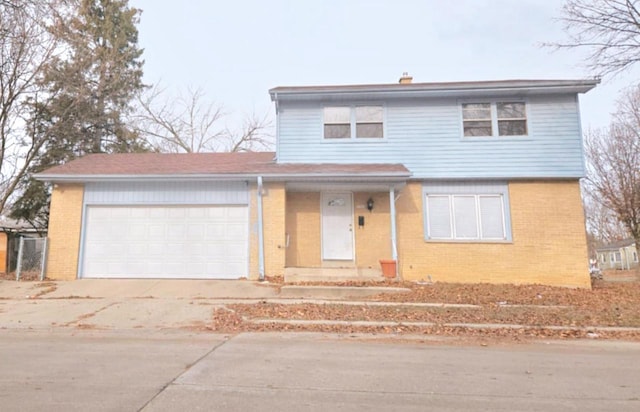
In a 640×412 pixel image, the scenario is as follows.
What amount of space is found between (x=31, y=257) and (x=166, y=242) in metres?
4.38

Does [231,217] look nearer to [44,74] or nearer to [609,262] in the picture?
[44,74]

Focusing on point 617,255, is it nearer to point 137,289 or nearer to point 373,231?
point 373,231

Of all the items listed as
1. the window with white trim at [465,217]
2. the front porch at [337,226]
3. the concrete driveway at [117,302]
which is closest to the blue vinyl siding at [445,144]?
the window with white trim at [465,217]

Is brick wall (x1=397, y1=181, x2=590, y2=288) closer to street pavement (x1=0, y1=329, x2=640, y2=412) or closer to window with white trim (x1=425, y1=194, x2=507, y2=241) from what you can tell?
window with white trim (x1=425, y1=194, x2=507, y2=241)

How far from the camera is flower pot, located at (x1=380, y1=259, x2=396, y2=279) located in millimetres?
10664

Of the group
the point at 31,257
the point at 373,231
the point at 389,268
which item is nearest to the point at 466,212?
the point at 373,231

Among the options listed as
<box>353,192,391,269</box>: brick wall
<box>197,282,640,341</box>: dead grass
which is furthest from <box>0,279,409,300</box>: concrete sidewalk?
<box>353,192,391,269</box>: brick wall

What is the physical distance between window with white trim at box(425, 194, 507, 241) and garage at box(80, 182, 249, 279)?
582 centimetres

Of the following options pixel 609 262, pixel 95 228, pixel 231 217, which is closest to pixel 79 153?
pixel 95 228

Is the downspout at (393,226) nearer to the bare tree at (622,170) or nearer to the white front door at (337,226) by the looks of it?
the white front door at (337,226)

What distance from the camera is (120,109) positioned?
75.0 ft

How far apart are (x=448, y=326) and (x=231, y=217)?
7168 mm

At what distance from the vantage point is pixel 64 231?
447 inches

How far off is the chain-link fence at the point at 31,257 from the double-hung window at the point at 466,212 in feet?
37.9
